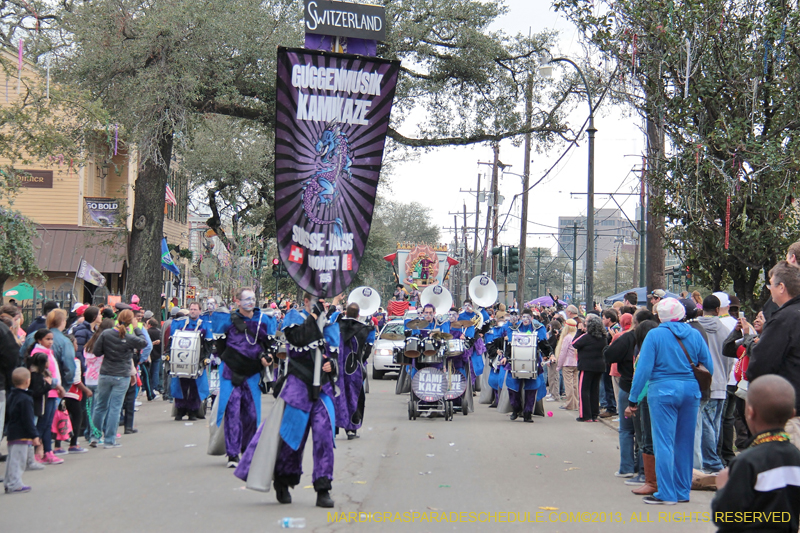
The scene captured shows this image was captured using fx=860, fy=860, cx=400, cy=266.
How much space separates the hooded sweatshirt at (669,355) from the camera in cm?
776

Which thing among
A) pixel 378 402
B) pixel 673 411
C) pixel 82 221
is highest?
pixel 82 221

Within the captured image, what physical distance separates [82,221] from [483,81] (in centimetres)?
1492

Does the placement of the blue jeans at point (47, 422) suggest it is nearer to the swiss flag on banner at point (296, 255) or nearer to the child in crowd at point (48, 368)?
the child in crowd at point (48, 368)

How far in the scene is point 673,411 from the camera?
777 cm

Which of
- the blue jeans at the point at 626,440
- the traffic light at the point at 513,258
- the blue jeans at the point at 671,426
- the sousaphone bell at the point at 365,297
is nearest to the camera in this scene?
the blue jeans at the point at 671,426

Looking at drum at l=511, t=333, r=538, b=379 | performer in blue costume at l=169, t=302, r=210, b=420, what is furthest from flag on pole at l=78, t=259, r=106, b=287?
drum at l=511, t=333, r=538, b=379

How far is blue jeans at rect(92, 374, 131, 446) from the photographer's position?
11117 millimetres

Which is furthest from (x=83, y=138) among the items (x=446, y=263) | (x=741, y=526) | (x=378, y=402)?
(x=446, y=263)

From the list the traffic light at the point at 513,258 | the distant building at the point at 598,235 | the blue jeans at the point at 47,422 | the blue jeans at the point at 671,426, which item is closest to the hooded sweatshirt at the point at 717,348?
the blue jeans at the point at 671,426

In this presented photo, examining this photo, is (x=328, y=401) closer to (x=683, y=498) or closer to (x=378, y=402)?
(x=683, y=498)

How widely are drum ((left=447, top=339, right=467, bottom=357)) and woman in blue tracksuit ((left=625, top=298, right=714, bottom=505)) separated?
641cm

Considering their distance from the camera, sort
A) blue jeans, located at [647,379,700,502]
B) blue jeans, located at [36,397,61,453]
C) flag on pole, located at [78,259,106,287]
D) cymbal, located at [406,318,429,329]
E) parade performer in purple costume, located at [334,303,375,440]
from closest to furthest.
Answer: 1. blue jeans, located at [647,379,700,502]
2. blue jeans, located at [36,397,61,453]
3. parade performer in purple costume, located at [334,303,375,440]
4. cymbal, located at [406,318,429,329]
5. flag on pole, located at [78,259,106,287]

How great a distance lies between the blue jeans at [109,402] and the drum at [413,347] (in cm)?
463

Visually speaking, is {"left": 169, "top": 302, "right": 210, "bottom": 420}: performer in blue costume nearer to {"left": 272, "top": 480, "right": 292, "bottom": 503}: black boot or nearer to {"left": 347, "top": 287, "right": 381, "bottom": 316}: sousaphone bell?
{"left": 347, "top": 287, "right": 381, "bottom": 316}: sousaphone bell
